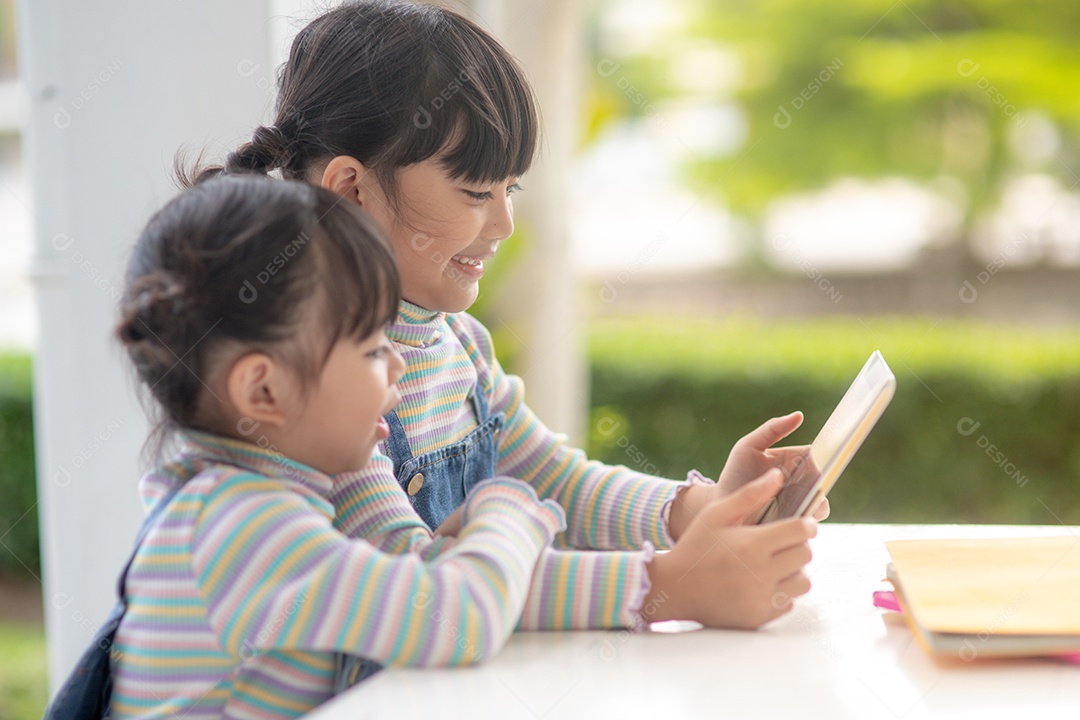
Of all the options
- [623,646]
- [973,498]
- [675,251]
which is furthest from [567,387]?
[675,251]

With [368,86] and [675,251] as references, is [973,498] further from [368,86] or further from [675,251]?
Result: [675,251]

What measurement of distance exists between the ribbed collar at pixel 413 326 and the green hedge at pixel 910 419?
9.28ft

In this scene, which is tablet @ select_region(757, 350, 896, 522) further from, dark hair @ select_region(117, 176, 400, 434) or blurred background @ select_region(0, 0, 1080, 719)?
blurred background @ select_region(0, 0, 1080, 719)

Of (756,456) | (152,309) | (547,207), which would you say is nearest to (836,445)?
(756,456)

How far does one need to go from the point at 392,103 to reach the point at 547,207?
215 cm

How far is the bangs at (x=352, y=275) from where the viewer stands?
1.01m

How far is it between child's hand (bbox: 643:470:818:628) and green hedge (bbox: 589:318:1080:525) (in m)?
3.12

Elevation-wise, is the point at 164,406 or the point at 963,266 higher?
the point at 164,406

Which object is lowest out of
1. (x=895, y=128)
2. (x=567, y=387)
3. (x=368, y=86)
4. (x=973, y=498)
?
(x=973, y=498)

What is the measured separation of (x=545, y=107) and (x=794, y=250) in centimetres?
539

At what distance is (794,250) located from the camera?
8461 millimetres

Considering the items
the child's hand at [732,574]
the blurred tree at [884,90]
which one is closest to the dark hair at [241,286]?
the child's hand at [732,574]

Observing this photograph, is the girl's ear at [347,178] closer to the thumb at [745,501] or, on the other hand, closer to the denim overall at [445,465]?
the denim overall at [445,465]

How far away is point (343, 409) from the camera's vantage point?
3.38ft
